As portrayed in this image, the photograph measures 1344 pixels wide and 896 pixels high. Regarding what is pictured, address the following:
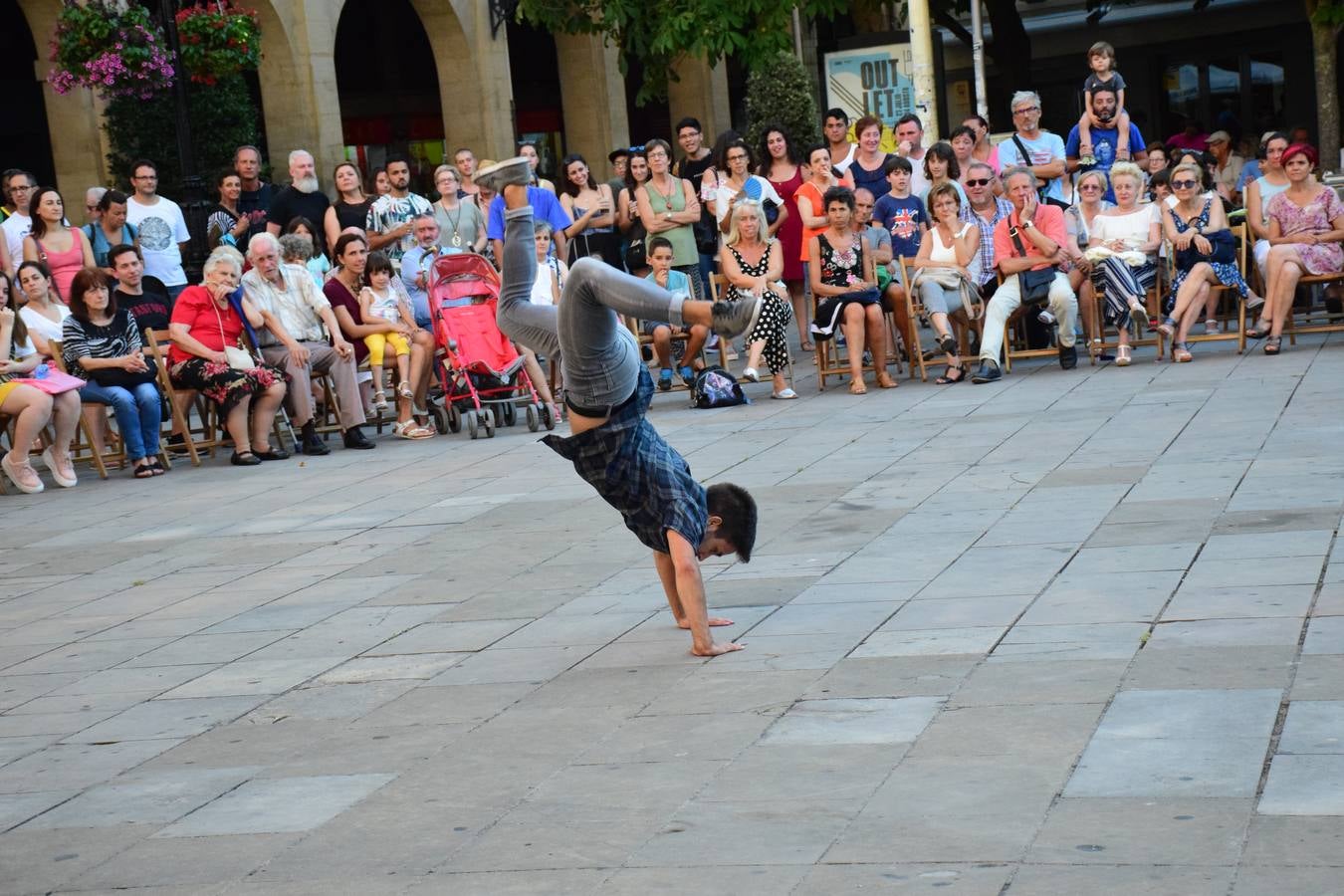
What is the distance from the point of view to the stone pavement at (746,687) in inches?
176

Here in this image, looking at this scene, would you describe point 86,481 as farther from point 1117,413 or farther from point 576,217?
point 1117,413

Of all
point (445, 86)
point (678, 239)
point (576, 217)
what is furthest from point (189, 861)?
point (445, 86)

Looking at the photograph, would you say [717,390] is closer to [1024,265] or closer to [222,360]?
[1024,265]

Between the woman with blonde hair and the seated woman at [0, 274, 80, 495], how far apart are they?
5057 millimetres

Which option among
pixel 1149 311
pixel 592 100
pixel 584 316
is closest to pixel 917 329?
pixel 1149 311

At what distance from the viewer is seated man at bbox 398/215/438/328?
1475 centimetres

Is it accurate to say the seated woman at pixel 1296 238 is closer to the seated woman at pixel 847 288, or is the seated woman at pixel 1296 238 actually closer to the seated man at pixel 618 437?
the seated woman at pixel 847 288

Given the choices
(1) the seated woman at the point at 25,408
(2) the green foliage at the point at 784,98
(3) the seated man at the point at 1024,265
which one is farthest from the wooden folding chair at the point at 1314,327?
(2) the green foliage at the point at 784,98

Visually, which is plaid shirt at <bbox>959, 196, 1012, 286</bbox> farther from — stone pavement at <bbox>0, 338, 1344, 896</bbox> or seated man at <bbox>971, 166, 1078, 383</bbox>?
stone pavement at <bbox>0, 338, 1344, 896</bbox>

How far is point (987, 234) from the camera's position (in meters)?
14.2

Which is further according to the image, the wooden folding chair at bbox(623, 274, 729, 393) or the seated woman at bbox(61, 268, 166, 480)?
the wooden folding chair at bbox(623, 274, 729, 393)

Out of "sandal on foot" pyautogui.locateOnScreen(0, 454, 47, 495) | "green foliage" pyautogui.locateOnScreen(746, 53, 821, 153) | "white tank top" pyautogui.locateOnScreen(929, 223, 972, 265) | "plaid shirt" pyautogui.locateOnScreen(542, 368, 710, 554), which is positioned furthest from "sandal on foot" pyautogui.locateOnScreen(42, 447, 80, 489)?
"green foliage" pyautogui.locateOnScreen(746, 53, 821, 153)

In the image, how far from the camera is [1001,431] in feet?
37.0

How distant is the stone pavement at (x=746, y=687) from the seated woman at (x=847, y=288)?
312cm
